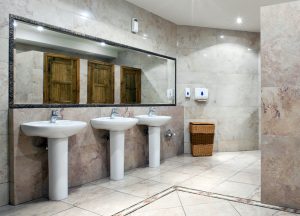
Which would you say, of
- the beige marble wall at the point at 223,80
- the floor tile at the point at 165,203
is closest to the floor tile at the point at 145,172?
the floor tile at the point at 165,203

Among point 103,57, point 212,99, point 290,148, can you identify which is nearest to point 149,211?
point 290,148

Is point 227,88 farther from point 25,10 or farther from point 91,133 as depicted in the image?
point 25,10

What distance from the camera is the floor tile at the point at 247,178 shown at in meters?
3.24

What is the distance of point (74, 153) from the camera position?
9.86 ft

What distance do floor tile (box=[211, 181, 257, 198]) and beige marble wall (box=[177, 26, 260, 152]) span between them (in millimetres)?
1982

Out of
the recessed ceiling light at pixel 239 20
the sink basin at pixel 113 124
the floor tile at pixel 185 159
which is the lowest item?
the floor tile at pixel 185 159

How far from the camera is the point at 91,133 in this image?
10.6 ft

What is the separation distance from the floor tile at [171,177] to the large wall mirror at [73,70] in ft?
3.79

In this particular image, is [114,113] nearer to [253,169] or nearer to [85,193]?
[85,193]

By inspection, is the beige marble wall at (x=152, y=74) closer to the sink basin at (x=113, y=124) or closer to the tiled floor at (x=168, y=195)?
the sink basin at (x=113, y=124)

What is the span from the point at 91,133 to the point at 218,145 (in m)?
2.94

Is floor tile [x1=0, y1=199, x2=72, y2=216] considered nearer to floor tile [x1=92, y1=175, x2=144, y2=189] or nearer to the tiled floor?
the tiled floor

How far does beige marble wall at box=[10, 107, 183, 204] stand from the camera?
2.46 meters

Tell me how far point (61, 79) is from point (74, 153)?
2.88ft
